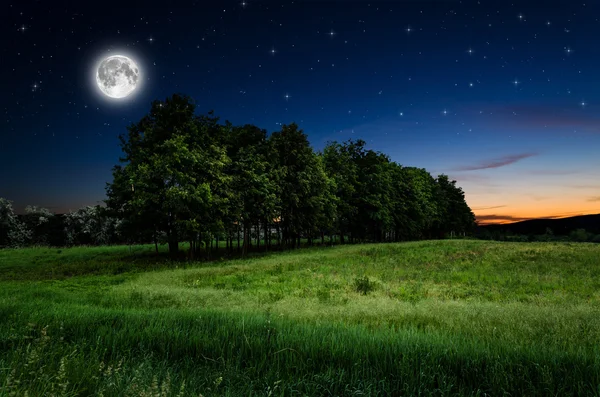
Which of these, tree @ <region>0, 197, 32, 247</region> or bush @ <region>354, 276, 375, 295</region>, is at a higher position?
tree @ <region>0, 197, 32, 247</region>

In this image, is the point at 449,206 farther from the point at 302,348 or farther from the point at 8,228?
the point at 8,228

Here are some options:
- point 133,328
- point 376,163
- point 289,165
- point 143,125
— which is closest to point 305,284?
point 133,328

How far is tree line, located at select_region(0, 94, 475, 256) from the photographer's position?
94.4ft

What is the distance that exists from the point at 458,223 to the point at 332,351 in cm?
9960

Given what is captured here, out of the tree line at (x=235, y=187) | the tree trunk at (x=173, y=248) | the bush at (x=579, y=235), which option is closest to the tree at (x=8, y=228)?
the tree line at (x=235, y=187)

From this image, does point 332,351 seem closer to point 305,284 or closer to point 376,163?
point 305,284

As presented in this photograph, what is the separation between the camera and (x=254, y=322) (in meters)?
6.63

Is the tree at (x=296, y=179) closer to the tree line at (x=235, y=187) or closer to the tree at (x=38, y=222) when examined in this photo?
the tree line at (x=235, y=187)

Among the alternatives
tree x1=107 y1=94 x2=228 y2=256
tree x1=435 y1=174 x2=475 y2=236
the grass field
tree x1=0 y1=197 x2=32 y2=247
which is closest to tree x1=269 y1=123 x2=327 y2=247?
tree x1=107 y1=94 x2=228 y2=256

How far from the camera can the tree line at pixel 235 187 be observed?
94.4 feet

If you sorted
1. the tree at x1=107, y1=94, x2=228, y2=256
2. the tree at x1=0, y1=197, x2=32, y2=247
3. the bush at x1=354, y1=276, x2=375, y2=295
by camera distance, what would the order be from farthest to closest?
the tree at x1=0, y1=197, x2=32, y2=247 < the tree at x1=107, y1=94, x2=228, y2=256 < the bush at x1=354, y1=276, x2=375, y2=295

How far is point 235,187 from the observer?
117ft

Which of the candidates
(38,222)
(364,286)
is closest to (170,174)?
(364,286)

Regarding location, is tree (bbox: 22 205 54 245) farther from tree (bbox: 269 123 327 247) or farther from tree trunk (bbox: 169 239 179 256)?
tree (bbox: 269 123 327 247)
